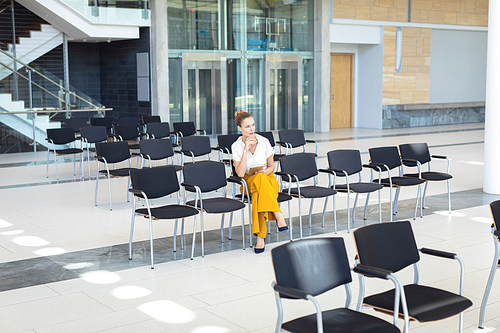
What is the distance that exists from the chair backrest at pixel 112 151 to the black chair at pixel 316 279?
5314 millimetres

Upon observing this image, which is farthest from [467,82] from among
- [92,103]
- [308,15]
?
[92,103]

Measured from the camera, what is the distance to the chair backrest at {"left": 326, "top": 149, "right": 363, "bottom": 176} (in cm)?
662

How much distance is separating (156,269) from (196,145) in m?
4.02

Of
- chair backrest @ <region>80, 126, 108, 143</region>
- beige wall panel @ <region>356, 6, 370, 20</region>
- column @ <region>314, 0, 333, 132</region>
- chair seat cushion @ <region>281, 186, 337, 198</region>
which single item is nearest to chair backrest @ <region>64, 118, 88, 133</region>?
chair backrest @ <region>80, 126, 108, 143</region>

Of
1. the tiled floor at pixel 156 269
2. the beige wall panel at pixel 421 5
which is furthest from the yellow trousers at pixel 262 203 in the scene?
the beige wall panel at pixel 421 5

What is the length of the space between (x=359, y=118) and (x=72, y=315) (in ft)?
54.4

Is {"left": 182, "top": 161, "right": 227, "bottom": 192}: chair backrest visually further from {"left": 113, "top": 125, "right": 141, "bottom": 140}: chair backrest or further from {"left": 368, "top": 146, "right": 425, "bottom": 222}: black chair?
{"left": 113, "top": 125, "right": 141, "bottom": 140}: chair backrest

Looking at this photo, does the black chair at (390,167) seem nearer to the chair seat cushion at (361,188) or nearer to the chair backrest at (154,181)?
the chair seat cushion at (361,188)

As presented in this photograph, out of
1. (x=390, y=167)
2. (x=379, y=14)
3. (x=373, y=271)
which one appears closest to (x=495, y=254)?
(x=373, y=271)

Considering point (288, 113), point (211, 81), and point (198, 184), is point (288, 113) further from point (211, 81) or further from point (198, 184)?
point (198, 184)

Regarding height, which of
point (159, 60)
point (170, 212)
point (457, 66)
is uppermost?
point (457, 66)

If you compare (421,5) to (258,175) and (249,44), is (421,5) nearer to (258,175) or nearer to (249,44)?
(249,44)

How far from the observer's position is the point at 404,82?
19.0 m

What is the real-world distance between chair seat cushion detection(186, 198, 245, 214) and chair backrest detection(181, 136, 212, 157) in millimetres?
3138
